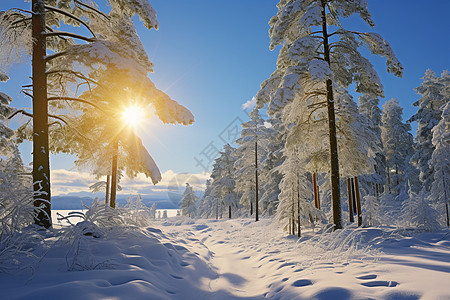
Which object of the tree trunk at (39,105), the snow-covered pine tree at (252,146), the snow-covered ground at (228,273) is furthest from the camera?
the snow-covered pine tree at (252,146)

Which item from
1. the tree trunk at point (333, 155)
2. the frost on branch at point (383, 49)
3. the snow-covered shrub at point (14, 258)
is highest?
the frost on branch at point (383, 49)

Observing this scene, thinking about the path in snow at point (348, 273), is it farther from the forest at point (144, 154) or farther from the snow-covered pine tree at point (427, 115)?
the snow-covered pine tree at point (427, 115)

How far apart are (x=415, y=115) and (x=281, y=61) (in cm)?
2395

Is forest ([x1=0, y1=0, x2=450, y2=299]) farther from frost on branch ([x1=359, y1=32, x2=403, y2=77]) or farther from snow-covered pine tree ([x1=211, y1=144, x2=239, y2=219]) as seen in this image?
snow-covered pine tree ([x1=211, y1=144, x2=239, y2=219])

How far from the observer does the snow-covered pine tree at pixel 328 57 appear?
343 inches

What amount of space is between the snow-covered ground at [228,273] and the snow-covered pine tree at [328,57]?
10.6 feet

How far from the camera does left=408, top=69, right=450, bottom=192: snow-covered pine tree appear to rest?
2447 centimetres

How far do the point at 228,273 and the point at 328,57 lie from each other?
29.9ft

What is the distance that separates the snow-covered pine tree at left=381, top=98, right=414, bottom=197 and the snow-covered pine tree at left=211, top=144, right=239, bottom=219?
2432cm

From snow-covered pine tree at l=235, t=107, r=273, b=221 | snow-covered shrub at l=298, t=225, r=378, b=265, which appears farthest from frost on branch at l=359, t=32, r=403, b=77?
snow-covered pine tree at l=235, t=107, r=273, b=221

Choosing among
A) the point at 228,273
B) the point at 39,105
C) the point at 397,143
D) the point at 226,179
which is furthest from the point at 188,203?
the point at 39,105

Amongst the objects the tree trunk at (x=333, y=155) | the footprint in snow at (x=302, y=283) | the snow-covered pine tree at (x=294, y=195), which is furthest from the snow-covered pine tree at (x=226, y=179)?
the footprint in snow at (x=302, y=283)

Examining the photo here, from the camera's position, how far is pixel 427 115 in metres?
24.9

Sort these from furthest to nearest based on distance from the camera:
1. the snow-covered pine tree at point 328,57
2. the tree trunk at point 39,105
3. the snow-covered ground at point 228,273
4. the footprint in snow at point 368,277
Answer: the snow-covered pine tree at point 328,57 → the tree trunk at point 39,105 → the footprint in snow at point 368,277 → the snow-covered ground at point 228,273
